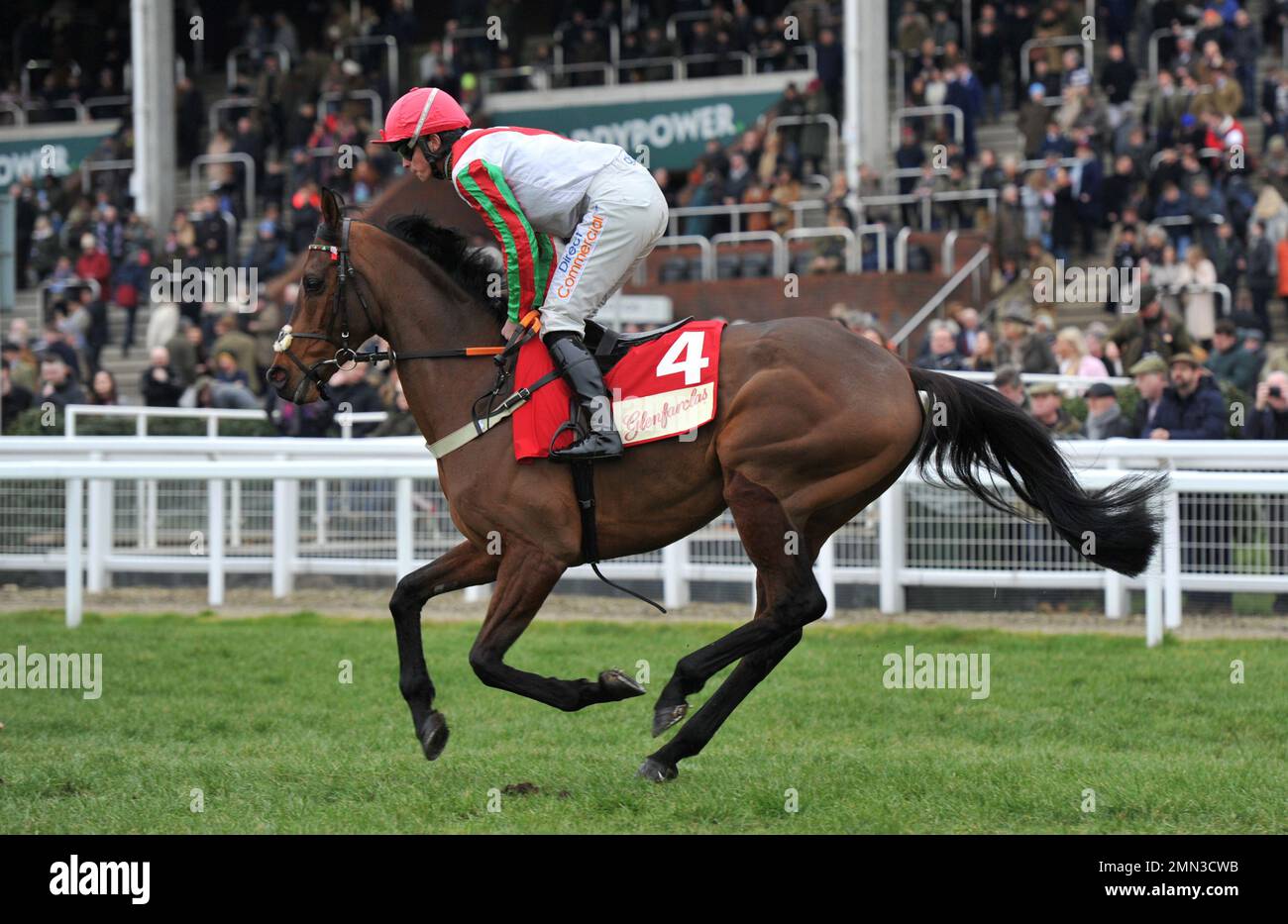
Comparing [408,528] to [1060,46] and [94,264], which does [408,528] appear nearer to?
[1060,46]

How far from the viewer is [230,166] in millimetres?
21859

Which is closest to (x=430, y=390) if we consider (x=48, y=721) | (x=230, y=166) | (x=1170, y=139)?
(x=48, y=721)

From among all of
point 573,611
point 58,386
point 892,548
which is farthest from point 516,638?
point 58,386

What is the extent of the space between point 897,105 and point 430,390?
14173 millimetres

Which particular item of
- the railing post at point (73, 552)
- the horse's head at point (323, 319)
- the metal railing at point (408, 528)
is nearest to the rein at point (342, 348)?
the horse's head at point (323, 319)

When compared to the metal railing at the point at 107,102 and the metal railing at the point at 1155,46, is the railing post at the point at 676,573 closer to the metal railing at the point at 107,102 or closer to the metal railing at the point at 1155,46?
the metal railing at the point at 1155,46

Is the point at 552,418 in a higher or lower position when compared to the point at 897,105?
lower

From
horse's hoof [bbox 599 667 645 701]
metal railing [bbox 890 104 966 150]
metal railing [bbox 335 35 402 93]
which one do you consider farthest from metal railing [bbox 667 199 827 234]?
horse's hoof [bbox 599 667 645 701]

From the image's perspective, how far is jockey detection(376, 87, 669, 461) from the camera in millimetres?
5605

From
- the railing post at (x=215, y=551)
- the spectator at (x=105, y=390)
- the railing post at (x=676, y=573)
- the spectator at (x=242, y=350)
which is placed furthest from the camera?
the spectator at (x=242, y=350)

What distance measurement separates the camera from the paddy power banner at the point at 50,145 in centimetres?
2412

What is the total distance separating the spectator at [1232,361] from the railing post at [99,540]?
7.54m

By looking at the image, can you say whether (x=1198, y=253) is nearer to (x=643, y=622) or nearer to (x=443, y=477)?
(x=643, y=622)

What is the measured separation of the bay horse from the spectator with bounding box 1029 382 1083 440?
3.87m
